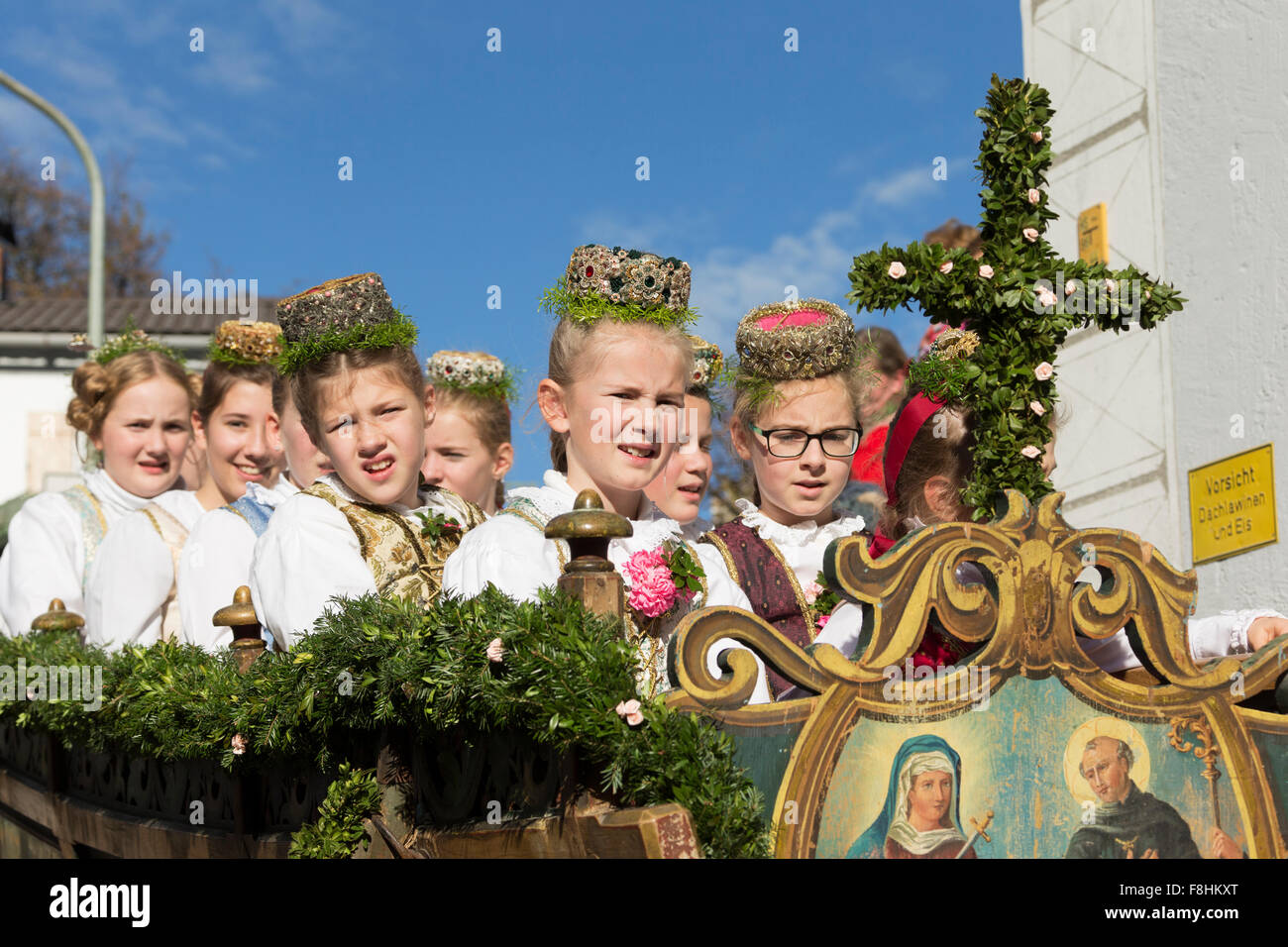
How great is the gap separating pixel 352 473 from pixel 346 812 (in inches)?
50.6

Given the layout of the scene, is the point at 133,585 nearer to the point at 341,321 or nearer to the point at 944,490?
the point at 341,321

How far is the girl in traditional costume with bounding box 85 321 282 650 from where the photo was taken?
5.48 metres

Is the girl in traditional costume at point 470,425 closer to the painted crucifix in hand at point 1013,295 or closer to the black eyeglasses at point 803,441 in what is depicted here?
the black eyeglasses at point 803,441

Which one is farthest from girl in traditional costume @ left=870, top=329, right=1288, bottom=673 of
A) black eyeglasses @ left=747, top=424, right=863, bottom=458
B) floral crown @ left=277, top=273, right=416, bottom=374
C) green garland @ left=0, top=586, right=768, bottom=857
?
floral crown @ left=277, top=273, right=416, bottom=374

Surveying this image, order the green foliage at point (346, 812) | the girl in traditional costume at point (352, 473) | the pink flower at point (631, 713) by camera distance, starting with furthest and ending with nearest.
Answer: the girl in traditional costume at point (352, 473), the green foliage at point (346, 812), the pink flower at point (631, 713)

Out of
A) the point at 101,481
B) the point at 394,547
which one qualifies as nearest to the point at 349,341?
the point at 394,547

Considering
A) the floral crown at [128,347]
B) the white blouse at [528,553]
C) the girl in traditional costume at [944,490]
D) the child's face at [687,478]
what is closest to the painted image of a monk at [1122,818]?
the girl in traditional costume at [944,490]

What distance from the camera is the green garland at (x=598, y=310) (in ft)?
12.2

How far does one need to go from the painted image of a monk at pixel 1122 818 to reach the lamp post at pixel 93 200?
27.8 ft

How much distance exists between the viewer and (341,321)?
4.23 m

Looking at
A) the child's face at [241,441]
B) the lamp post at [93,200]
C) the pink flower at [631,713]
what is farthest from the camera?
the lamp post at [93,200]

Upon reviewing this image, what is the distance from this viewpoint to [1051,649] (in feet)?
9.21

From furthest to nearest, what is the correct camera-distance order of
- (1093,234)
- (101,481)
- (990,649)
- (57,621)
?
(1093,234) < (101,481) < (57,621) < (990,649)

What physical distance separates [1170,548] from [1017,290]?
12.8 ft
